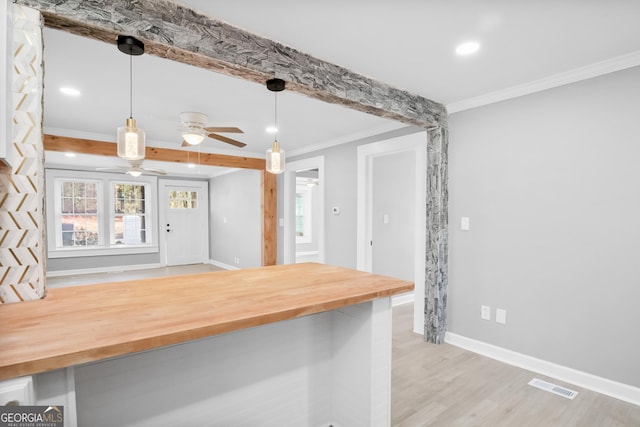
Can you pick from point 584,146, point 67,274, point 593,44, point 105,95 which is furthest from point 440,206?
point 67,274

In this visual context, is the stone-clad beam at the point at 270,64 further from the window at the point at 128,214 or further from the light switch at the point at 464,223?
the window at the point at 128,214

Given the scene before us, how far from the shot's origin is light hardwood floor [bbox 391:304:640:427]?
2.01 metres

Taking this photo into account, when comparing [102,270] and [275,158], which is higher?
[275,158]

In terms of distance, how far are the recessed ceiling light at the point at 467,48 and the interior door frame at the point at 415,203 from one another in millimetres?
1127

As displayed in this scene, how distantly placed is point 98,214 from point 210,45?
691 centimetres

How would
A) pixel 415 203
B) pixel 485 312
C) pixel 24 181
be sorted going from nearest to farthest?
pixel 24 181
pixel 485 312
pixel 415 203

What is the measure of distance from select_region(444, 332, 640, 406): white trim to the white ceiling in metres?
2.30

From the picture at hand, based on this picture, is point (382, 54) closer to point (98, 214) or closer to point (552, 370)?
point (552, 370)

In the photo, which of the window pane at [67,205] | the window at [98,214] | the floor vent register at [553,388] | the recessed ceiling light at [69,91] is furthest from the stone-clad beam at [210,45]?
Answer: the window pane at [67,205]

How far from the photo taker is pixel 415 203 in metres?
3.89

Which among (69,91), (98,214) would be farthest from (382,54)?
(98,214)

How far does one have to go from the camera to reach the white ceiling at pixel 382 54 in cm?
174

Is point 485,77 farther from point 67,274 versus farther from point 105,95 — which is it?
point 67,274

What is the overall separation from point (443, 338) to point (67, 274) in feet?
24.9
